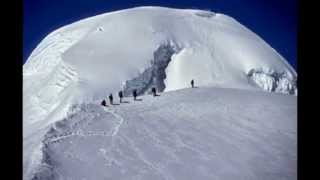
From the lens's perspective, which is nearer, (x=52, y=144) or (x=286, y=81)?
(x=52, y=144)

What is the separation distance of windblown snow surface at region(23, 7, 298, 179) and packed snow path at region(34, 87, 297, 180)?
28 millimetres

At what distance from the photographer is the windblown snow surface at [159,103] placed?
37.2ft

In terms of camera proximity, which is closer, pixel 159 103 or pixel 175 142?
pixel 175 142

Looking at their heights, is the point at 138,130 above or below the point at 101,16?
below

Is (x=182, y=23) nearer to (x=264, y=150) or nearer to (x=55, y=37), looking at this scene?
(x=55, y=37)

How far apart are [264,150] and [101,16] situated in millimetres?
29010

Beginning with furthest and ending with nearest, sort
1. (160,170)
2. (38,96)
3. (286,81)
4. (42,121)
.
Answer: (286,81) → (38,96) → (42,121) → (160,170)

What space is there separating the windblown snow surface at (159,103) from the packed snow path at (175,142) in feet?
0.09

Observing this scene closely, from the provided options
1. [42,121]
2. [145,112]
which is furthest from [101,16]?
[145,112]

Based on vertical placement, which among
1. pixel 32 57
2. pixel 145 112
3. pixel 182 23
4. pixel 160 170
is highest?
pixel 182 23

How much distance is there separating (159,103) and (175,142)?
16.7 ft

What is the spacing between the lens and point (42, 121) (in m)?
23.2

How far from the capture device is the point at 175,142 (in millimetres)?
12852

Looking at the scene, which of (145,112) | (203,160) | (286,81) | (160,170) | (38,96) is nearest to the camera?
(160,170)
